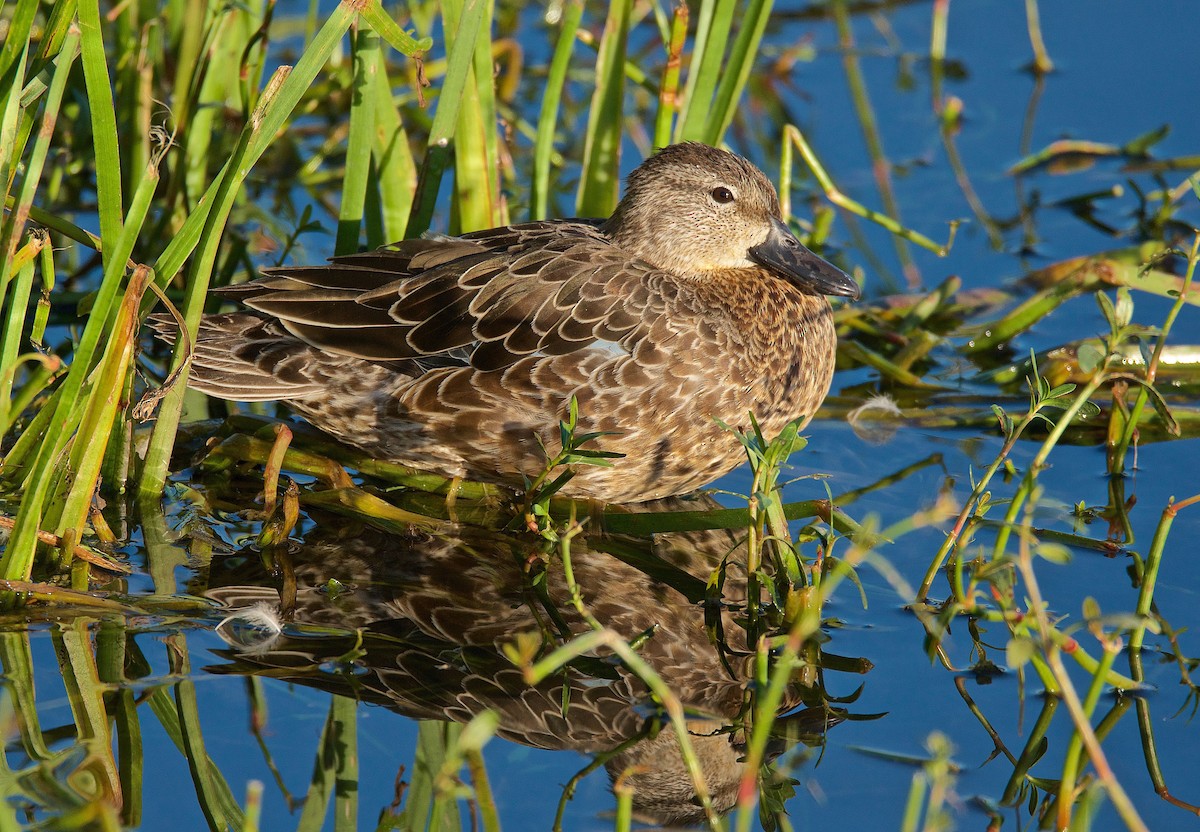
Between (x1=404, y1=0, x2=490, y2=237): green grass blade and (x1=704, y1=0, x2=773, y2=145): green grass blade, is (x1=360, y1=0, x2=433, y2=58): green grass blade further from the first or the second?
(x1=704, y1=0, x2=773, y2=145): green grass blade

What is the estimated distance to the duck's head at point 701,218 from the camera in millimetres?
5133

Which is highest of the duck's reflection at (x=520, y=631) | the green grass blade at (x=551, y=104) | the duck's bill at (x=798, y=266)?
the green grass blade at (x=551, y=104)

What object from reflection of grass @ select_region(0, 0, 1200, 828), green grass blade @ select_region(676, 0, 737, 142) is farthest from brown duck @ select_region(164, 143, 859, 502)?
green grass blade @ select_region(676, 0, 737, 142)

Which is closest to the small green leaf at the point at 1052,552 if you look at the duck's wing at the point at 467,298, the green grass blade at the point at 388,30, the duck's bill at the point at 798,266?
the duck's wing at the point at 467,298

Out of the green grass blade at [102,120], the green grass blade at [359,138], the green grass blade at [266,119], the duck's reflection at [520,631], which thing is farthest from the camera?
the green grass blade at [359,138]

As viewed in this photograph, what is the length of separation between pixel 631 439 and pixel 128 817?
2112 mm

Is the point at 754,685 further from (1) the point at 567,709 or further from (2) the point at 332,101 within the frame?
(2) the point at 332,101

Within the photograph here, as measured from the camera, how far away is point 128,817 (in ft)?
10.6

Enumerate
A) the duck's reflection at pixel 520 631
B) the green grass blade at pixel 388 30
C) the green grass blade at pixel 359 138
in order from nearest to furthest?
the duck's reflection at pixel 520 631
the green grass blade at pixel 388 30
the green grass blade at pixel 359 138

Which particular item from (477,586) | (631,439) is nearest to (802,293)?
(631,439)

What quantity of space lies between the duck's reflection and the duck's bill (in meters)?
1.03

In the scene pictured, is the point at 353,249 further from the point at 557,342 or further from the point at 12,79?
the point at 12,79

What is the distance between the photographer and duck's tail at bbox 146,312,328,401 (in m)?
4.95

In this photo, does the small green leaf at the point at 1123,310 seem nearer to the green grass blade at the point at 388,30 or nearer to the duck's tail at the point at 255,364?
the green grass blade at the point at 388,30
